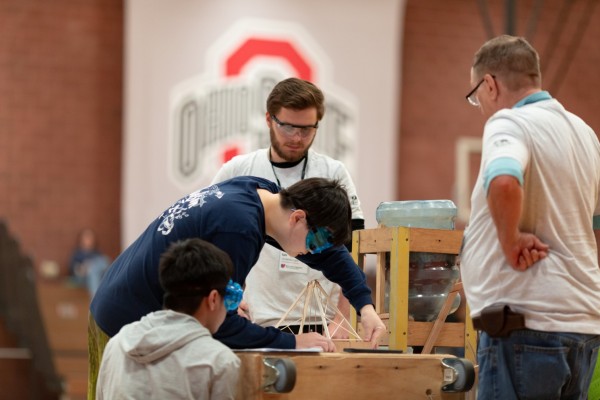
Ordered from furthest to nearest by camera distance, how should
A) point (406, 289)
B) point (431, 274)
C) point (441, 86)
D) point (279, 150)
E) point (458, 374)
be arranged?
point (441, 86), point (279, 150), point (431, 274), point (406, 289), point (458, 374)

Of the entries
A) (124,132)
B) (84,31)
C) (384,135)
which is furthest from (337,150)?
(84,31)

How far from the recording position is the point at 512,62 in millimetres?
2713

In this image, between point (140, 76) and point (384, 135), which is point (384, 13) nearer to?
point (384, 135)

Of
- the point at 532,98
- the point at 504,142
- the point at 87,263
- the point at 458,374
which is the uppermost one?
the point at 532,98

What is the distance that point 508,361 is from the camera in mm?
2604

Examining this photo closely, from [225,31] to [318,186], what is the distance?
7.61 m

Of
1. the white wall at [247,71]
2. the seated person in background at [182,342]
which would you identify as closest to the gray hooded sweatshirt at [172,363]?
the seated person in background at [182,342]

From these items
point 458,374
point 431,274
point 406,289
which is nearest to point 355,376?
point 458,374

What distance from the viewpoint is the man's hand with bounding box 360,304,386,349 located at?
313cm

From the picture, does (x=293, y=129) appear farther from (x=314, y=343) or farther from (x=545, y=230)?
(x=545, y=230)

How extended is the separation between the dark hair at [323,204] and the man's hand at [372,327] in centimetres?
44

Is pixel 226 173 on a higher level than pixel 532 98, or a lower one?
lower

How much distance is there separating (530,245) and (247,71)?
7850 millimetres

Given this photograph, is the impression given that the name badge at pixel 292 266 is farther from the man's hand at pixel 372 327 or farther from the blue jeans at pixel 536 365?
the blue jeans at pixel 536 365
